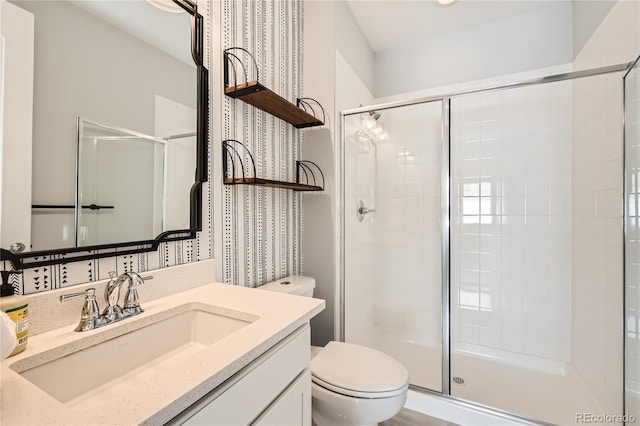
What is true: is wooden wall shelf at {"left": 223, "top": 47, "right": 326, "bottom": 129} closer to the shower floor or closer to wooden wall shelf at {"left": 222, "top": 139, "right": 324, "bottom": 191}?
wooden wall shelf at {"left": 222, "top": 139, "right": 324, "bottom": 191}

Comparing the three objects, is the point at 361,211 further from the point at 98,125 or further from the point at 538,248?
the point at 98,125

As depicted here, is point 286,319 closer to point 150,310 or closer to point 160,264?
point 150,310

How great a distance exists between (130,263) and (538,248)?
2.46 m

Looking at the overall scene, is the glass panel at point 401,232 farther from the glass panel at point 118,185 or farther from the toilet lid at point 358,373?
the glass panel at point 118,185

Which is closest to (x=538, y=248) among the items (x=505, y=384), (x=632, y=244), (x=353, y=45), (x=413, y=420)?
(x=632, y=244)

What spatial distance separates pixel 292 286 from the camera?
4.93 feet

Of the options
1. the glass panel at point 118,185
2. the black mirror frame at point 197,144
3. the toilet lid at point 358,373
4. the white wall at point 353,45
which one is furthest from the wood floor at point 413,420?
the white wall at point 353,45

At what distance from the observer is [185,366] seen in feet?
1.88

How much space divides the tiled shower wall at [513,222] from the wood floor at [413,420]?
0.78 m

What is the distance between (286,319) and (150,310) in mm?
423

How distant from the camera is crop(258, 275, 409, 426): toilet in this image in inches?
44.9

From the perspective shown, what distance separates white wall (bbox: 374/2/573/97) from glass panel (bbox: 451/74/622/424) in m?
0.25

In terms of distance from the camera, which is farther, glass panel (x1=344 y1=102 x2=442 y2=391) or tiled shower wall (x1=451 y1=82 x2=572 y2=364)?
glass panel (x1=344 y1=102 x2=442 y2=391)

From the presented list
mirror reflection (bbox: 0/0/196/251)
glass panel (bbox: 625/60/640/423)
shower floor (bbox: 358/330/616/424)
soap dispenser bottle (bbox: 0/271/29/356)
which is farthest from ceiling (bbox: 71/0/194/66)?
Result: shower floor (bbox: 358/330/616/424)
